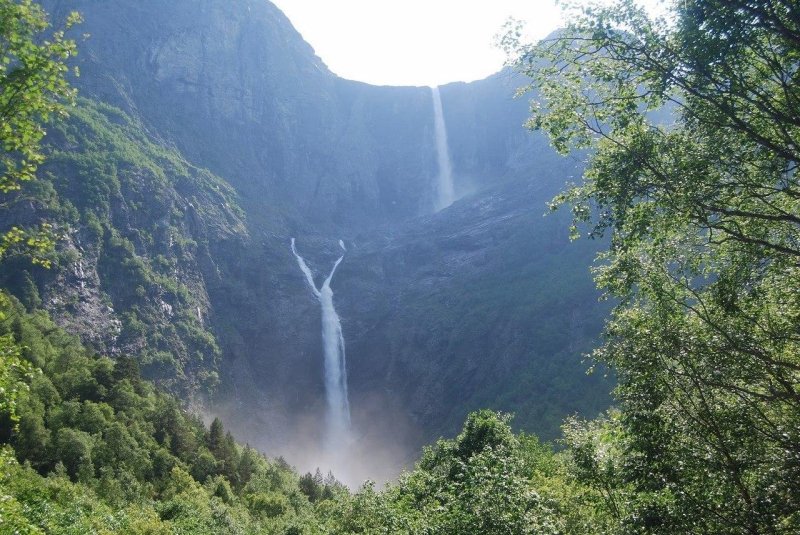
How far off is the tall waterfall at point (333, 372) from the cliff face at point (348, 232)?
1.77 meters

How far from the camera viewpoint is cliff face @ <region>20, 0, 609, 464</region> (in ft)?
255

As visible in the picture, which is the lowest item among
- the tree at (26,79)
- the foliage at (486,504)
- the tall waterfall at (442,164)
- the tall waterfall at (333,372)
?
the foliage at (486,504)

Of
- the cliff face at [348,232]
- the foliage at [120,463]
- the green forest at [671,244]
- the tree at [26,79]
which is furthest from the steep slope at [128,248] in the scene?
the green forest at [671,244]

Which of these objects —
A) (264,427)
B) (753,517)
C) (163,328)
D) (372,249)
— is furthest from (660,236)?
(372,249)

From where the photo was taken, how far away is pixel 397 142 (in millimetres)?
153125

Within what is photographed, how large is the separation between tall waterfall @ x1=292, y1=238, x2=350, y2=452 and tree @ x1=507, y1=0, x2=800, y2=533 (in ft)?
232

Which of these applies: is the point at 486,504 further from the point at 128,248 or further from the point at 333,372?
the point at 128,248

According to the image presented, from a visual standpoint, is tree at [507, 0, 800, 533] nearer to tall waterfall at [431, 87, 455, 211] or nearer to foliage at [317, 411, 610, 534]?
foliage at [317, 411, 610, 534]

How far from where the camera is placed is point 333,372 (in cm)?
8488

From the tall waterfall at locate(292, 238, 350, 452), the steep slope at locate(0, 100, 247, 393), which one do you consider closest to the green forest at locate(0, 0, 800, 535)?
the tall waterfall at locate(292, 238, 350, 452)

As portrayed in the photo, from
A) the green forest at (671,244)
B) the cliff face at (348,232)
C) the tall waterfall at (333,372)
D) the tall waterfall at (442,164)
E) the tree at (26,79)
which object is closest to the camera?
the tree at (26,79)

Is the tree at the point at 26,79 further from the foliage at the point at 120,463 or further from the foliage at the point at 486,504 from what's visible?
the foliage at the point at 120,463

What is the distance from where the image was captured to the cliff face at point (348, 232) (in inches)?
3061

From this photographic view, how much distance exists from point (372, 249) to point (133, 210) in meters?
47.3
